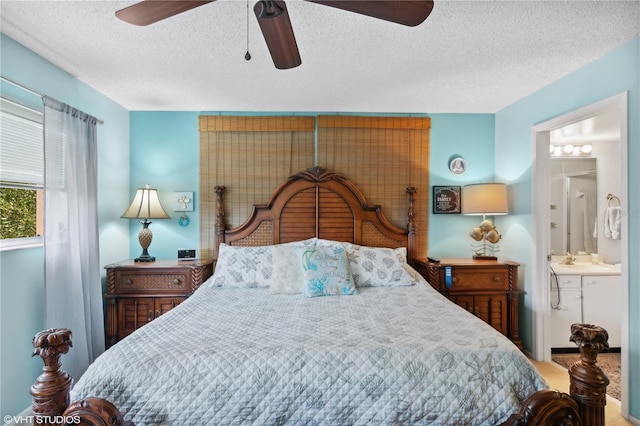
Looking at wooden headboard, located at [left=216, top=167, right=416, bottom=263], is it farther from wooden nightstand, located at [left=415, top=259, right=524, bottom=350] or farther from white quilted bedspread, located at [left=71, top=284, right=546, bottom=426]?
white quilted bedspread, located at [left=71, top=284, right=546, bottom=426]

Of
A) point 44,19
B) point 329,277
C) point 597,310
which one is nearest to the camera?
point 44,19

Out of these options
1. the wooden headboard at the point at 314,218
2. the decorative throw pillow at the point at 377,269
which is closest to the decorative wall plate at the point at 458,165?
the wooden headboard at the point at 314,218

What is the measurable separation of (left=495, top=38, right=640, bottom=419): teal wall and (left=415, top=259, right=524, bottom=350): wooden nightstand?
0.16 metres

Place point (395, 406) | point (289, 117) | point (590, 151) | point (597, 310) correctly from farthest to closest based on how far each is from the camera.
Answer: point (590, 151), point (289, 117), point (597, 310), point (395, 406)

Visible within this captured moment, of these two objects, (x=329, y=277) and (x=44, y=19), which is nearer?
(x=44, y=19)

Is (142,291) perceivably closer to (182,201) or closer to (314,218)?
(182,201)

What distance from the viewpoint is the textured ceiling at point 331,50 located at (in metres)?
1.80

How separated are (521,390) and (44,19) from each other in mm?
3129

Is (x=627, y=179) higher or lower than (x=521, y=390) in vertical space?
higher

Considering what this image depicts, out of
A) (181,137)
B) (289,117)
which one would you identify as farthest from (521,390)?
(181,137)

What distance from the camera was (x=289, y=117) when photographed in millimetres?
3393

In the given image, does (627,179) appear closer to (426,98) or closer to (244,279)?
(426,98)

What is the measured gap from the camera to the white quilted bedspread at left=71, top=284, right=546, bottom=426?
1284 mm

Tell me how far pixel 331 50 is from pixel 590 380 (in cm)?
227
